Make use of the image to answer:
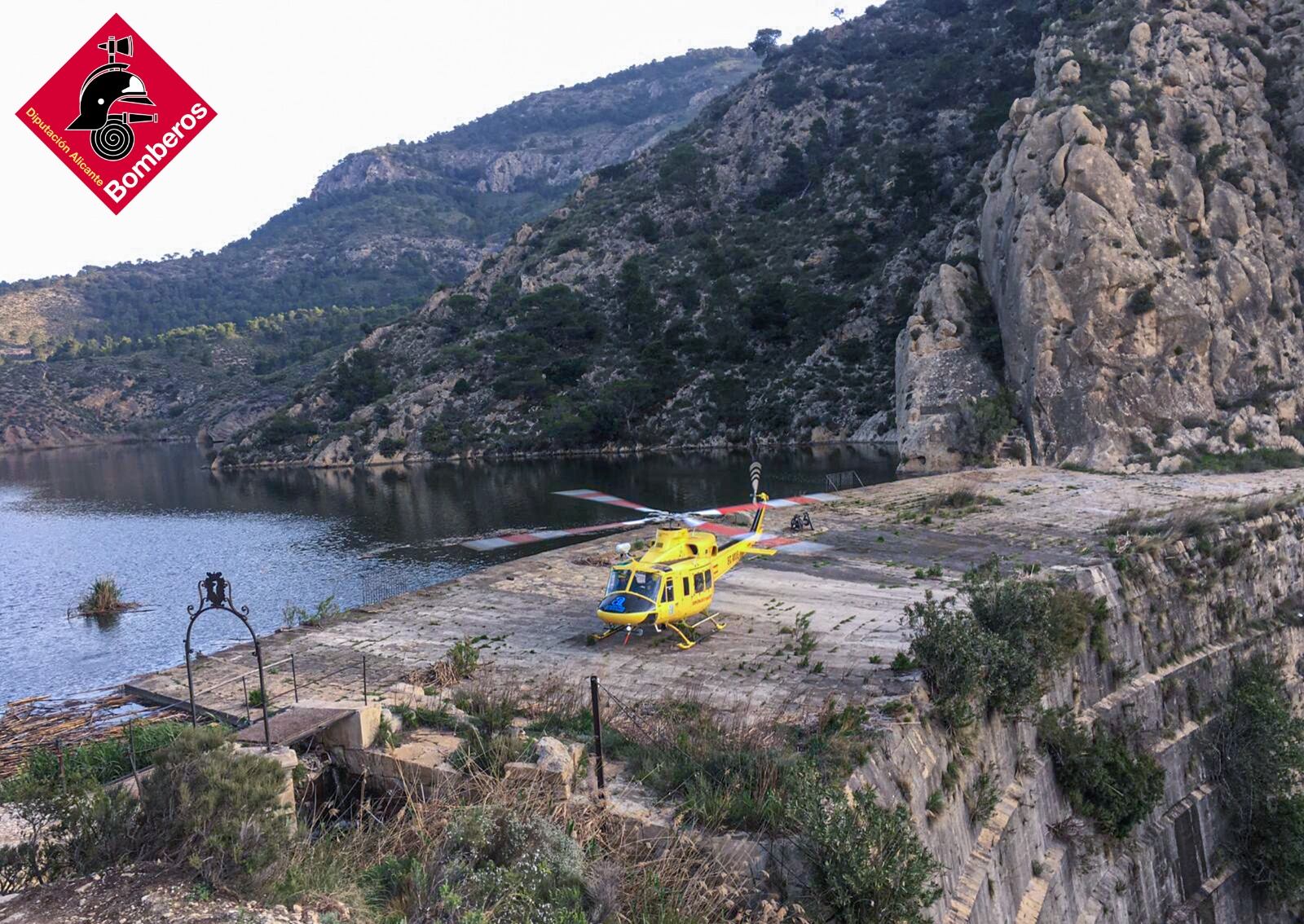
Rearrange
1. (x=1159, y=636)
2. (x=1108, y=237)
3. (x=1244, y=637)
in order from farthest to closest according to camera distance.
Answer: (x=1108, y=237), (x=1244, y=637), (x=1159, y=636)

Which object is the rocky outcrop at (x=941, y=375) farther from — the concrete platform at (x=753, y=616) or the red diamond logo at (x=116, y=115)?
the red diamond logo at (x=116, y=115)

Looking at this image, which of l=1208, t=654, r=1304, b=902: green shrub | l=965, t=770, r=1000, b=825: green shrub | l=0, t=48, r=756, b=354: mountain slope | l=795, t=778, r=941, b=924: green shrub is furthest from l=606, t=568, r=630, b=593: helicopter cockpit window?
l=0, t=48, r=756, b=354: mountain slope

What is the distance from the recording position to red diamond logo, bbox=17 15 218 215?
50.4ft

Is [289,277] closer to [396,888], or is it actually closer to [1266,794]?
[1266,794]

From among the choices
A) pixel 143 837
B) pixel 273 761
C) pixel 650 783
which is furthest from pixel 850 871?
pixel 143 837

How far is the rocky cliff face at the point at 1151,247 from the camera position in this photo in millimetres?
43875

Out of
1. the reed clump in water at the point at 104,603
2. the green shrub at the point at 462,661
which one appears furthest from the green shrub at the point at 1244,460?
the reed clump in water at the point at 104,603

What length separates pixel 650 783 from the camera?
11.4 metres

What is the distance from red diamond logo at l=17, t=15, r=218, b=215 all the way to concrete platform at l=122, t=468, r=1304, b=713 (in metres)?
9.86

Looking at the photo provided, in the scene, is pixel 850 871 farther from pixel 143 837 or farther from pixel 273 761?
pixel 143 837

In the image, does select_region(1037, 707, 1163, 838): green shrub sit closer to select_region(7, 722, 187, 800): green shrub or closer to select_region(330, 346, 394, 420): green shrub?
select_region(7, 722, 187, 800): green shrub

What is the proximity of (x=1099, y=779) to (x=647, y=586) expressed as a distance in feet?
29.9

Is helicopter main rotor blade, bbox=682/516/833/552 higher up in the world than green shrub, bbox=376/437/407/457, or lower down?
lower down

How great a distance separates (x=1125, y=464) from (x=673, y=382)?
40663 mm
